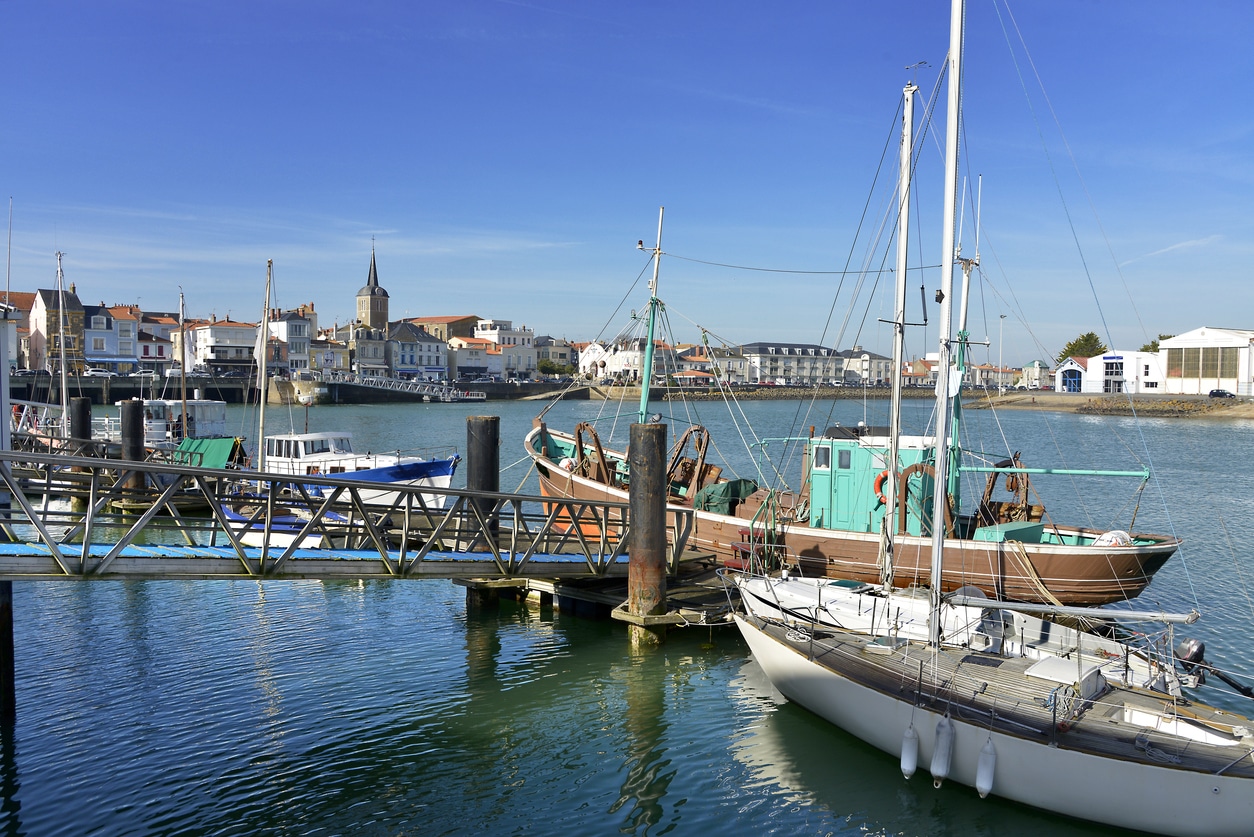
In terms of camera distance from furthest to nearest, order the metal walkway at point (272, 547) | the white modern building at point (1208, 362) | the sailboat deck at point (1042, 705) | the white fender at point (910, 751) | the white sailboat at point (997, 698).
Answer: the white modern building at point (1208, 362), the metal walkway at point (272, 547), the white fender at point (910, 751), the sailboat deck at point (1042, 705), the white sailboat at point (997, 698)

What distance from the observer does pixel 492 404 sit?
420 feet

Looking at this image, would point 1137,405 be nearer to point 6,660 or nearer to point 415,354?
point 415,354

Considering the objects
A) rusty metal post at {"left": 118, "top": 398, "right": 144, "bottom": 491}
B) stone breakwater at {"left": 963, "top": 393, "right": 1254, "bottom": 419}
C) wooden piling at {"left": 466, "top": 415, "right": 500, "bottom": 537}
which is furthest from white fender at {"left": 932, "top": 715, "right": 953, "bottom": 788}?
stone breakwater at {"left": 963, "top": 393, "right": 1254, "bottom": 419}

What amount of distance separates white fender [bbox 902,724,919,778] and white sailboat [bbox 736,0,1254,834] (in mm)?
19

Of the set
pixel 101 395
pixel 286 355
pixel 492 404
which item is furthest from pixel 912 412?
pixel 101 395

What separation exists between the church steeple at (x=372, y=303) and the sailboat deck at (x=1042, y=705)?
170483 mm

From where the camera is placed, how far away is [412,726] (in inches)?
563

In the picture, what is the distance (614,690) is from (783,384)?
176415 mm

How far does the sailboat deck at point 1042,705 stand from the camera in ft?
34.4

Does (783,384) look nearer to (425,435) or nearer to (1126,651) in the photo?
(425,435)

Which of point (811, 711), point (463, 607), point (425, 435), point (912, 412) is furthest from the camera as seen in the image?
point (912, 412)

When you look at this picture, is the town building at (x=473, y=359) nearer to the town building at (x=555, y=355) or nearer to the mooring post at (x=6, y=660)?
the town building at (x=555, y=355)

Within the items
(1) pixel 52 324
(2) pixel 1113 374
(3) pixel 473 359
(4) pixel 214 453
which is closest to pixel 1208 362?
(2) pixel 1113 374

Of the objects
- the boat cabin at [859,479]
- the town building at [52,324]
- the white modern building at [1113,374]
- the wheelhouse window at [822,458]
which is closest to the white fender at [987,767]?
the boat cabin at [859,479]
